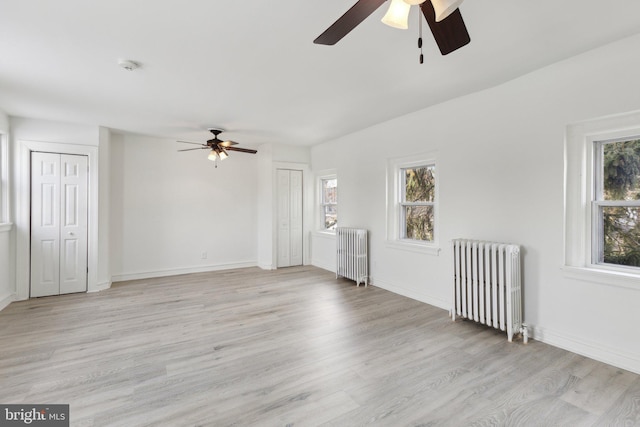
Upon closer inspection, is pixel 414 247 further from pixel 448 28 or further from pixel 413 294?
pixel 448 28

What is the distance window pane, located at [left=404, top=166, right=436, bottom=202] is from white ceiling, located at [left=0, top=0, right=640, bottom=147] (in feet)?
2.84

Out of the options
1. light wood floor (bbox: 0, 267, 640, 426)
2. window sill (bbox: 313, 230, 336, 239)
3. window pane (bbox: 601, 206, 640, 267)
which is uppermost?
window pane (bbox: 601, 206, 640, 267)

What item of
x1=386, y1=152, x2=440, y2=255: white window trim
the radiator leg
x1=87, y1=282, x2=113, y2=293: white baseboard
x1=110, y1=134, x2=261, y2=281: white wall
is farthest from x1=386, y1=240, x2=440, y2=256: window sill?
x1=87, y1=282, x2=113, y2=293: white baseboard

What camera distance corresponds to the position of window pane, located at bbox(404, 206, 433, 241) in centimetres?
412

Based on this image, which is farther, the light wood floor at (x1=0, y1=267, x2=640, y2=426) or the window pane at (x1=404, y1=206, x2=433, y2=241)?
the window pane at (x1=404, y1=206, x2=433, y2=241)

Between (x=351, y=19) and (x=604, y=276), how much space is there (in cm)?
280

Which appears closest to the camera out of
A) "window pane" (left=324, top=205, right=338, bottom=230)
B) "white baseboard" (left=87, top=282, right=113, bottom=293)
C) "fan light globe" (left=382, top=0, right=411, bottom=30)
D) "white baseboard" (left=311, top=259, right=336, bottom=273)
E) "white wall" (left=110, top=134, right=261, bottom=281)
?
"fan light globe" (left=382, top=0, right=411, bottom=30)

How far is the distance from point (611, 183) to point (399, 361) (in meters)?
2.36

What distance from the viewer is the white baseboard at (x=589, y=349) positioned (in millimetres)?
2317

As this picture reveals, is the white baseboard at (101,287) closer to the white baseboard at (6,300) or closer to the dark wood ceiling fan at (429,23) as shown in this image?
the white baseboard at (6,300)

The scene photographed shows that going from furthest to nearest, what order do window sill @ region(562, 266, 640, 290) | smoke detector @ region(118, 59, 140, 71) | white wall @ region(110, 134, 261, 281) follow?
1. white wall @ region(110, 134, 261, 281)
2. smoke detector @ region(118, 59, 140, 71)
3. window sill @ region(562, 266, 640, 290)

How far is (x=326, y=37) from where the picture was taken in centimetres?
150

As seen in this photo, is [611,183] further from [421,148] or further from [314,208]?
[314,208]

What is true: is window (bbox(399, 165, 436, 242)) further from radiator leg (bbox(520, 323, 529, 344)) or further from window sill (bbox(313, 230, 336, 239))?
window sill (bbox(313, 230, 336, 239))
